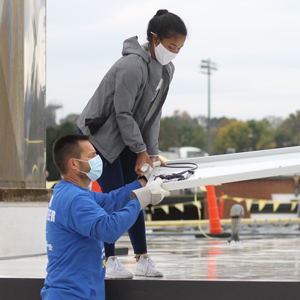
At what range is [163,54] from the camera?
401 cm

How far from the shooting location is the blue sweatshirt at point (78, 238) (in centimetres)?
310

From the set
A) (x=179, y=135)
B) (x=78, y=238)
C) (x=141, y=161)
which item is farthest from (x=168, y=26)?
(x=179, y=135)

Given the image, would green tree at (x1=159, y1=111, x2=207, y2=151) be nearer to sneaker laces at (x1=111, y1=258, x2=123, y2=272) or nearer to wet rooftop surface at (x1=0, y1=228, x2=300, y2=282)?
wet rooftop surface at (x1=0, y1=228, x2=300, y2=282)

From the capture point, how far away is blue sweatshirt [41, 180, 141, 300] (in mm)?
3102

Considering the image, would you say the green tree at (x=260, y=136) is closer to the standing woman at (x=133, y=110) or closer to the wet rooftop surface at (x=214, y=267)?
the wet rooftop surface at (x=214, y=267)

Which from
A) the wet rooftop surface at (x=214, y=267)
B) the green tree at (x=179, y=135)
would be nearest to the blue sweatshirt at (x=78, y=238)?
the wet rooftop surface at (x=214, y=267)

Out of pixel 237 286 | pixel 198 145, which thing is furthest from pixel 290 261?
pixel 198 145

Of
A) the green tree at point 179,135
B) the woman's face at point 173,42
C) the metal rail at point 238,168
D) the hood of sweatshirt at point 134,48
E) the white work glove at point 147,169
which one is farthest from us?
the green tree at point 179,135

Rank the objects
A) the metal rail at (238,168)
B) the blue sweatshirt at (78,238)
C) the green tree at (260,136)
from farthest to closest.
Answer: the green tree at (260,136)
the metal rail at (238,168)
the blue sweatshirt at (78,238)

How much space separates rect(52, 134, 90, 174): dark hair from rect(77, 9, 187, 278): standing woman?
67 centimetres

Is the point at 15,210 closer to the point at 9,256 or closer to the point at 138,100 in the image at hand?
the point at 9,256

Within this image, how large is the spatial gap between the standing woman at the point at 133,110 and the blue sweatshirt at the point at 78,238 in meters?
0.62

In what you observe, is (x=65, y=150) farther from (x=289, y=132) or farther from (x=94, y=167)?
(x=289, y=132)

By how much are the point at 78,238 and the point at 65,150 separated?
0.49 m
